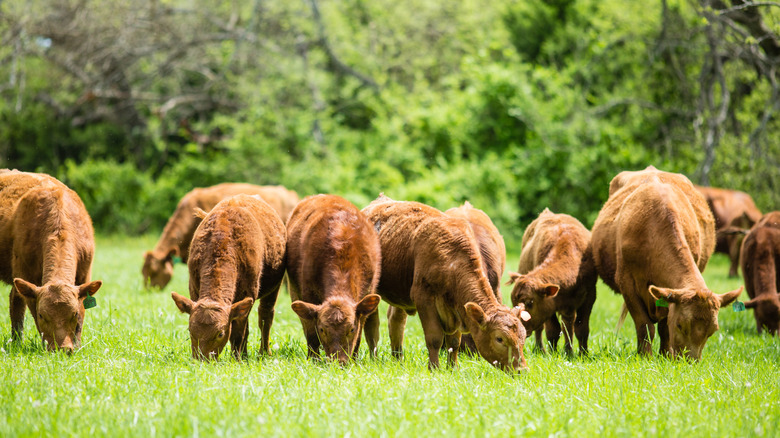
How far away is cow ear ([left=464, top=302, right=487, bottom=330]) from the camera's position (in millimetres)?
6104

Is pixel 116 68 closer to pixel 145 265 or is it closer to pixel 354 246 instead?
pixel 145 265

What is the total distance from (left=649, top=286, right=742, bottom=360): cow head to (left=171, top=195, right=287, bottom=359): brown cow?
3.79 m

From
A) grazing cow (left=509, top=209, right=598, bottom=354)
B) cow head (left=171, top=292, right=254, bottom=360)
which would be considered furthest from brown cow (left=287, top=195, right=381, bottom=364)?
grazing cow (left=509, top=209, right=598, bottom=354)

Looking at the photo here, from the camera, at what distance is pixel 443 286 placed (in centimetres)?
661

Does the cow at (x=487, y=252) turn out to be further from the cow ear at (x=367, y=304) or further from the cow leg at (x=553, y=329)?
the cow ear at (x=367, y=304)

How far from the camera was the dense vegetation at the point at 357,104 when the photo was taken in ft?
66.4

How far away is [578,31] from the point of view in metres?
24.6

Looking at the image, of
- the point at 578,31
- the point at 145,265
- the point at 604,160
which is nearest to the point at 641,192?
the point at 145,265

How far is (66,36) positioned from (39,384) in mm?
20110

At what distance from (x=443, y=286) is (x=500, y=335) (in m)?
0.76

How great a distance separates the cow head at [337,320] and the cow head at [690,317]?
2841mm

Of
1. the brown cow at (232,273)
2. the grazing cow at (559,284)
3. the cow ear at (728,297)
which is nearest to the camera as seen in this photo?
the brown cow at (232,273)

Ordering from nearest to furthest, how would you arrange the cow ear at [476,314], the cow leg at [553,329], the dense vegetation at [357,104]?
1. the cow ear at [476,314]
2. the cow leg at [553,329]
3. the dense vegetation at [357,104]

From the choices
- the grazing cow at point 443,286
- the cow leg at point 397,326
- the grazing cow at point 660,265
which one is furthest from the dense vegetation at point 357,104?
the grazing cow at point 443,286
